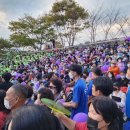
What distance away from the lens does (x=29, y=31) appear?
42906 mm

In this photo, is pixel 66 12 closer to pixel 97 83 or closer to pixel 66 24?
pixel 66 24

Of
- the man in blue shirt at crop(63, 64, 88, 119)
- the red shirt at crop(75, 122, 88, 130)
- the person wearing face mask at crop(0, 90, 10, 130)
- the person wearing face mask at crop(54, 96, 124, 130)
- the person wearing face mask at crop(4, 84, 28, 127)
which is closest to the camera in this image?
the person wearing face mask at crop(54, 96, 124, 130)

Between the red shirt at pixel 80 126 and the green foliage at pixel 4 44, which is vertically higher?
the green foliage at pixel 4 44

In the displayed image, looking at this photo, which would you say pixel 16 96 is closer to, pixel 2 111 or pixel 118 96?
pixel 2 111

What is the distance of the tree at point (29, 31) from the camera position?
41.6 meters

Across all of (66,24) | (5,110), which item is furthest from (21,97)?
(66,24)

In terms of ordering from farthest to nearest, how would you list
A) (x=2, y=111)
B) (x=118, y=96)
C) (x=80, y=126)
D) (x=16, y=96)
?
1. (x=118, y=96)
2. (x=16, y=96)
3. (x=2, y=111)
4. (x=80, y=126)

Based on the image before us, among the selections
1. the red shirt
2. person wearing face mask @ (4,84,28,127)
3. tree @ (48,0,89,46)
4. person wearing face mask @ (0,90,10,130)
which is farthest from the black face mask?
tree @ (48,0,89,46)

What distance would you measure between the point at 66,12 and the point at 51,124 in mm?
35857

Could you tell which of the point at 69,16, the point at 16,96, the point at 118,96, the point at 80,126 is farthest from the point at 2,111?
the point at 69,16

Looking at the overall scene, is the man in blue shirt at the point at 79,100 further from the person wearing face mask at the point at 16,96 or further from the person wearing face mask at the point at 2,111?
the person wearing face mask at the point at 2,111

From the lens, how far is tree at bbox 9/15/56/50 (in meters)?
41.6

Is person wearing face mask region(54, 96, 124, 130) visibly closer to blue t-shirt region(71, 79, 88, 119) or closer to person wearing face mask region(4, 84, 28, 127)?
person wearing face mask region(4, 84, 28, 127)

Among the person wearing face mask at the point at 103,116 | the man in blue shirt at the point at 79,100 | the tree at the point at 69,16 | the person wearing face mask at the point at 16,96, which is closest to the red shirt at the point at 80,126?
the person wearing face mask at the point at 103,116
